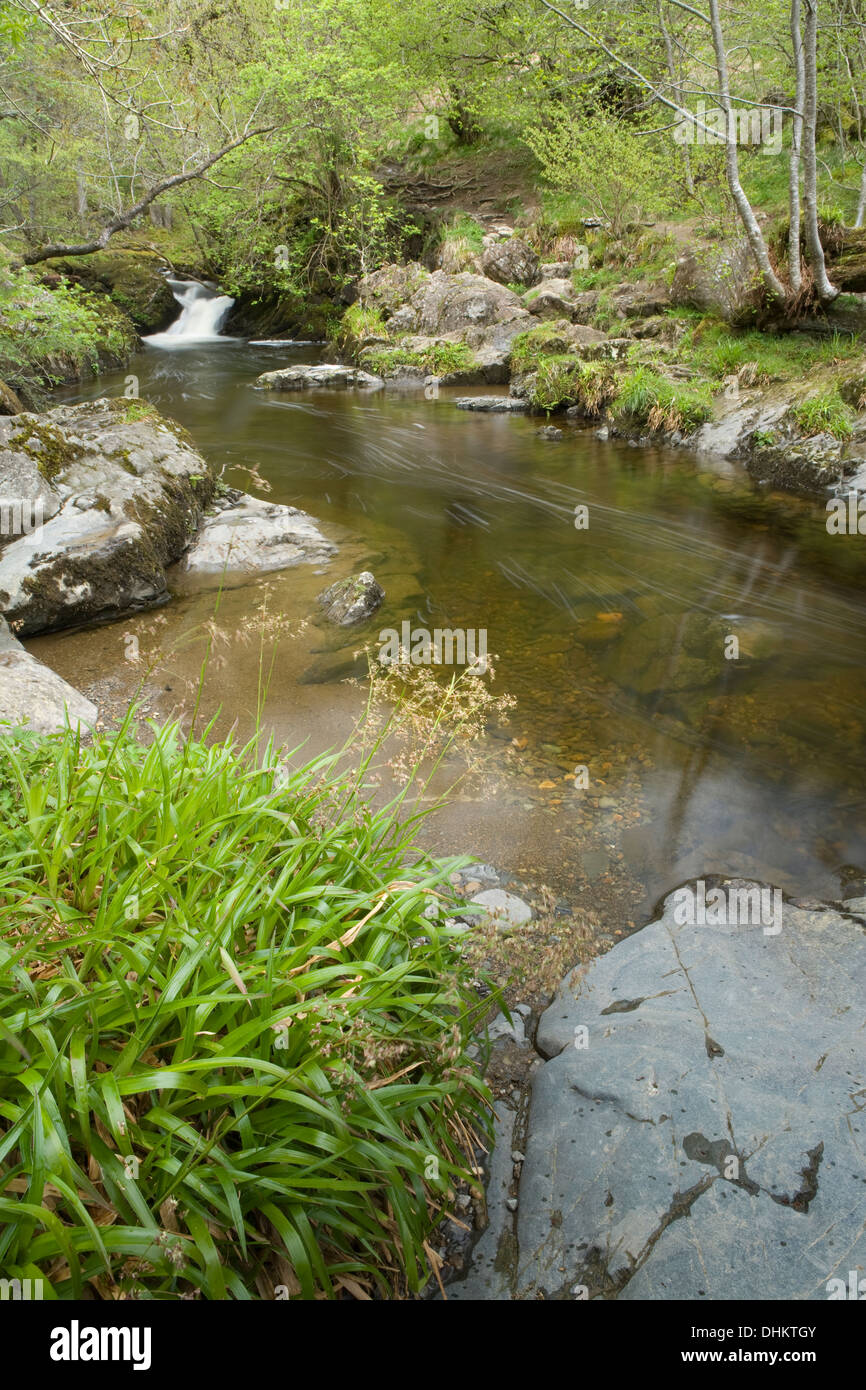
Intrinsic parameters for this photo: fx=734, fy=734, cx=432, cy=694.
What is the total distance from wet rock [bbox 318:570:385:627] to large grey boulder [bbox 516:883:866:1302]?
167 inches

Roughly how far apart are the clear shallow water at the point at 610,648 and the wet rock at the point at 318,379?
22.8 feet

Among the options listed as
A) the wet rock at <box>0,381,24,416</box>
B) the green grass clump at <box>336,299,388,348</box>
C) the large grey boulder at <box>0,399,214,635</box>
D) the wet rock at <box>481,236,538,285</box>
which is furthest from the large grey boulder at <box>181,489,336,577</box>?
the wet rock at <box>481,236,538,285</box>

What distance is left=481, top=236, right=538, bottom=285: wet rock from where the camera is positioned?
2175 centimetres

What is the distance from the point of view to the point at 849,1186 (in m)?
2.13

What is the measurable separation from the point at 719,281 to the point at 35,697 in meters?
14.8

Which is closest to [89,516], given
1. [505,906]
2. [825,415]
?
[505,906]

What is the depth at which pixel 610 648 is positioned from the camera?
645 cm

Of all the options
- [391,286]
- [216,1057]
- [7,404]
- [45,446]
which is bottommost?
[216,1057]

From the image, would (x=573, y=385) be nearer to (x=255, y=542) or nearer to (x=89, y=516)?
(x=255, y=542)

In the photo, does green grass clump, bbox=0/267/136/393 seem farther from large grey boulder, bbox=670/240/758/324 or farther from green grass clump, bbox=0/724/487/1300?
large grey boulder, bbox=670/240/758/324
